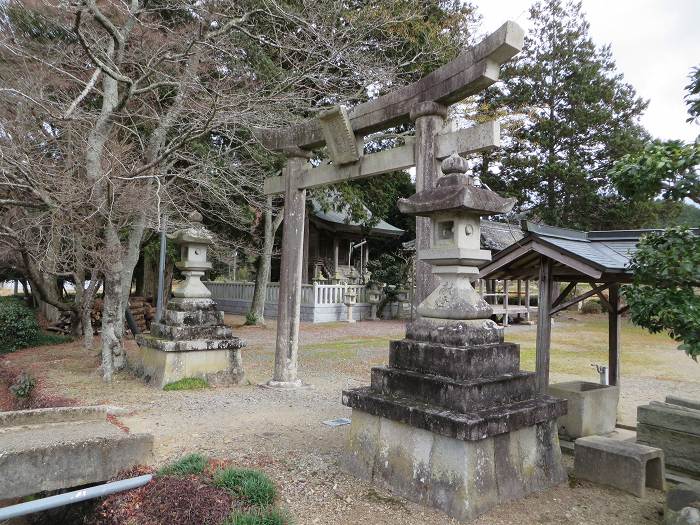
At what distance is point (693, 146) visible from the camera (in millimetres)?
4215

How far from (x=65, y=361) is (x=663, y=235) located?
10.7 m

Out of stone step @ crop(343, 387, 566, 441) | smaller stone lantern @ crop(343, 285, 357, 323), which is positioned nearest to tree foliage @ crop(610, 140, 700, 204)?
stone step @ crop(343, 387, 566, 441)

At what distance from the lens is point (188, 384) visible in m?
8.14

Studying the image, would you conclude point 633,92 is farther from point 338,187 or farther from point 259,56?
point 259,56

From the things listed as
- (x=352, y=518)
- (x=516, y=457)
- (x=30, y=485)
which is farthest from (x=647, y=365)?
(x=30, y=485)

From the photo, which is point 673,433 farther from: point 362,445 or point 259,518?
point 259,518

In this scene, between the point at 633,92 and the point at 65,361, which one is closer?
the point at 65,361

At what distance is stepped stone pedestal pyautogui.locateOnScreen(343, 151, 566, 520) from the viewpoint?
3.79 m

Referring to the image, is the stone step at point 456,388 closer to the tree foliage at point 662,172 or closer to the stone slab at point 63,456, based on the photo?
the tree foliage at point 662,172

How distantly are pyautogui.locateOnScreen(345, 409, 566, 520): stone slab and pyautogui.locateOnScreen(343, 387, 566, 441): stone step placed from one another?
0.12 meters

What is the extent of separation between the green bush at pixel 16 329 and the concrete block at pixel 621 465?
543 inches

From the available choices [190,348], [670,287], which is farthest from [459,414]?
[190,348]

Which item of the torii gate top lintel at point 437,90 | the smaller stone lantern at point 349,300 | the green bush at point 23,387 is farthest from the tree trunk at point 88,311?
the smaller stone lantern at point 349,300

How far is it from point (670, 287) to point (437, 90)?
138 inches
